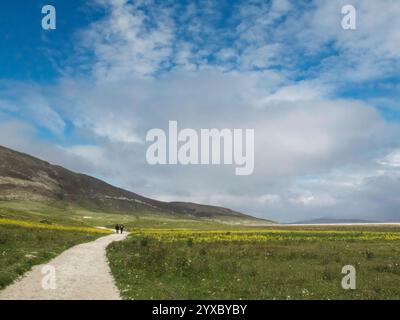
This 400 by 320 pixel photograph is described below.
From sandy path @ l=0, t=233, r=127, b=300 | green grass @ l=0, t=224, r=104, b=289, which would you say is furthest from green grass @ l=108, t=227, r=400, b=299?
green grass @ l=0, t=224, r=104, b=289

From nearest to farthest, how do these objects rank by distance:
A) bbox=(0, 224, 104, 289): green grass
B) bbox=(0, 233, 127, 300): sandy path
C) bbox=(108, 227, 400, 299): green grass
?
bbox=(0, 233, 127, 300): sandy path < bbox=(108, 227, 400, 299): green grass < bbox=(0, 224, 104, 289): green grass

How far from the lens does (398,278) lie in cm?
2419

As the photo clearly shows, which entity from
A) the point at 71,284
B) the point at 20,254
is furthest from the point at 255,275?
the point at 20,254

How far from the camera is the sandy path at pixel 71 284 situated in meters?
18.0

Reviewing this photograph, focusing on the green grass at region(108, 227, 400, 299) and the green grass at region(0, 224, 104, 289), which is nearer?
the green grass at region(108, 227, 400, 299)

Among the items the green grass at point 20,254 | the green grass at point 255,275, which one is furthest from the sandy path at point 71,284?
the green grass at point 255,275

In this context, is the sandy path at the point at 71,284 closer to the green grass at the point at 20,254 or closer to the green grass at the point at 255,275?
the green grass at the point at 20,254

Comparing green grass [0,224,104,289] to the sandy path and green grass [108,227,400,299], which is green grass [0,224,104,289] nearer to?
the sandy path

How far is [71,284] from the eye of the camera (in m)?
20.9

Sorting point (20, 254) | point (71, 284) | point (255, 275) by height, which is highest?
point (20, 254)

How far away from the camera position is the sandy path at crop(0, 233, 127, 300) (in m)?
18.0

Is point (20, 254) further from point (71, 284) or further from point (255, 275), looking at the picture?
point (255, 275)
